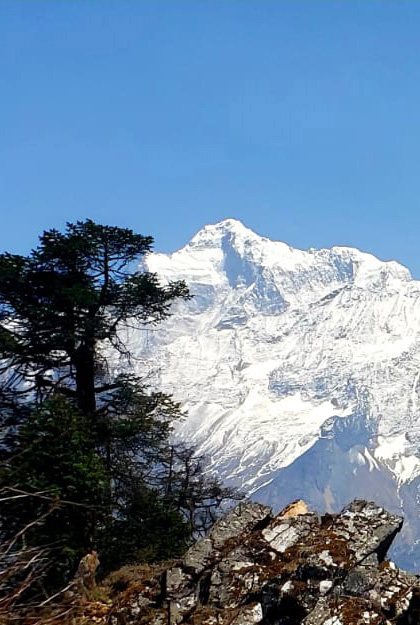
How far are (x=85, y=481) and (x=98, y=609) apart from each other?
17.3 feet

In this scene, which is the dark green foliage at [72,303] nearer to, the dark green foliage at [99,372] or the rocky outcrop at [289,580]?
the dark green foliage at [99,372]

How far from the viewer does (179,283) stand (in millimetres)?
23094

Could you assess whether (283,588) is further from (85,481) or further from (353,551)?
(85,481)

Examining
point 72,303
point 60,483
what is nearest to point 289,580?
point 60,483

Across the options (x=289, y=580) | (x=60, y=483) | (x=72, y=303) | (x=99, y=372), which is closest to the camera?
(x=289, y=580)

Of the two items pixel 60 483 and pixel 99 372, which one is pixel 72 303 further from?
pixel 60 483

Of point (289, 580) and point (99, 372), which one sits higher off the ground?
point (99, 372)

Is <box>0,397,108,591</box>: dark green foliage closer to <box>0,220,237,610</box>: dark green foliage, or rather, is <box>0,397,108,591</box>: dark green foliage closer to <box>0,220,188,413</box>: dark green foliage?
<box>0,220,237,610</box>: dark green foliage

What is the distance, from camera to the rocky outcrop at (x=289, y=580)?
9.00 meters

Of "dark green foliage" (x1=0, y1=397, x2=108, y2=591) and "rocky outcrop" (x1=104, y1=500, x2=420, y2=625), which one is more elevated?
"dark green foliage" (x1=0, y1=397, x2=108, y2=591)

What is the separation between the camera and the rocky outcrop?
29.5 feet

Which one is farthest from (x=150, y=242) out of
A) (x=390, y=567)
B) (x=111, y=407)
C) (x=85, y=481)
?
(x=390, y=567)

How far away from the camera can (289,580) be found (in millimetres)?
9617

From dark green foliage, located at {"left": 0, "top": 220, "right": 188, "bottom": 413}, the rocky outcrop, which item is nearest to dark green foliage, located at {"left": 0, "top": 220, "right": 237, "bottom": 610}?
dark green foliage, located at {"left": 0, "top": 220, "right": 188, "bottom": 413}
